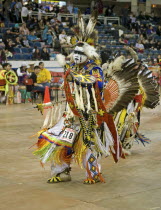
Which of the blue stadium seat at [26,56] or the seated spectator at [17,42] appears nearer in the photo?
the blue stadium seat at [26,56]

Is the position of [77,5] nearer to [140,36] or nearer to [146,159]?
[140,36]

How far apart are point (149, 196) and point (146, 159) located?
7.40ft

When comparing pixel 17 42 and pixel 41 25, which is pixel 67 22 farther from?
pixel 17 42

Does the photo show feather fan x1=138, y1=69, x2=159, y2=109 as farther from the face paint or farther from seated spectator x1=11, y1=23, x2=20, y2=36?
seated spectator x1=11, y1=23, x2=20, y2=36

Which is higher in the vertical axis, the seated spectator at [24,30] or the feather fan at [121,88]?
the feather fan at [121,88]

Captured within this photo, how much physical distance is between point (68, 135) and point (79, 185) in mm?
606

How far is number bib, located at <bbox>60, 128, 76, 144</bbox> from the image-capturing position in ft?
21.0

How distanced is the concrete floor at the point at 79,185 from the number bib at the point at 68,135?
54cm

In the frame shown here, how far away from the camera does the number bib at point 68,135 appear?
21.0 ft

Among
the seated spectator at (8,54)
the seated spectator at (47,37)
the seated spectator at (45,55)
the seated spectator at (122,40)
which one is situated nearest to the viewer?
the seated spectator at (8,54)

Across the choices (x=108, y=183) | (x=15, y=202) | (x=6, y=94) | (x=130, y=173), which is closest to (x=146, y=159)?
(x=130, y=173)

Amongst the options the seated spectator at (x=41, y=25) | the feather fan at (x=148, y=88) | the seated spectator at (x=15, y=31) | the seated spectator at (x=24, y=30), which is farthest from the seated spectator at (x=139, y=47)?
the feather fan at (x=148, y=88)

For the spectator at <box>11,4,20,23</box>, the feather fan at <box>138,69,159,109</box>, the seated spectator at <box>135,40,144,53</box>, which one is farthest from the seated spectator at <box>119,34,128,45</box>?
the feather fan at <box>138,69,159,109</box>

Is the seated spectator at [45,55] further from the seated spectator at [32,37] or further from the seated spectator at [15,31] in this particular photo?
the seated spectator at [32,37]
